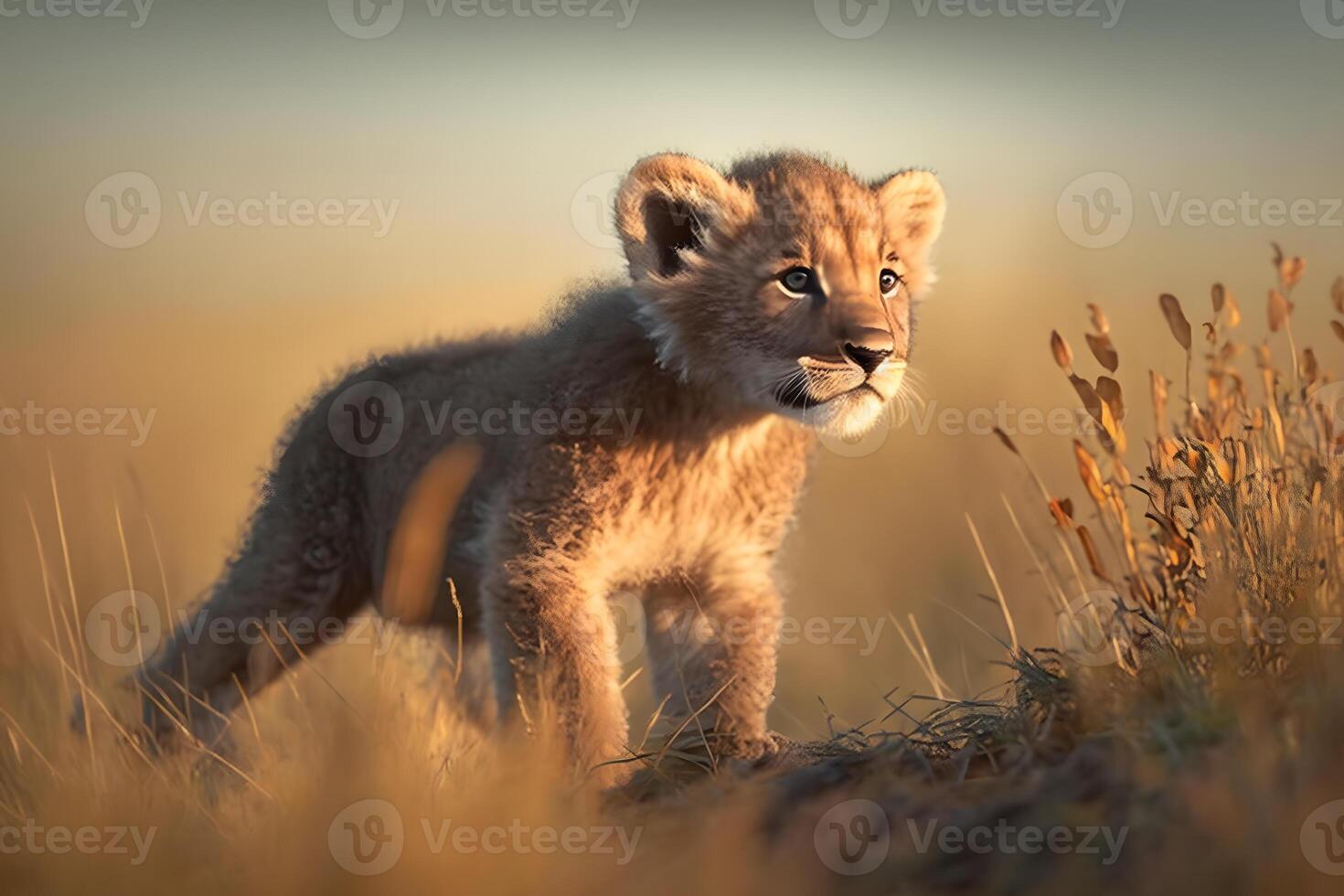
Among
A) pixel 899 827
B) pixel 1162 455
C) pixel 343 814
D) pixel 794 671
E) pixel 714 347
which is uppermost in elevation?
pixel 714 347

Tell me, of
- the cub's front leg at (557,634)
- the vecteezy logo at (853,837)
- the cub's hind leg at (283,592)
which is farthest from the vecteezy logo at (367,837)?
the cub's hind leg at (283,592)

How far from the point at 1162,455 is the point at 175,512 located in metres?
10.9

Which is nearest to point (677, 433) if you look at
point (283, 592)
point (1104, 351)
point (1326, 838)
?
point (1104, 351)

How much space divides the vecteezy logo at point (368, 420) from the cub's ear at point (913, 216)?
2692 mm

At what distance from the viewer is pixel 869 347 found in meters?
5.37

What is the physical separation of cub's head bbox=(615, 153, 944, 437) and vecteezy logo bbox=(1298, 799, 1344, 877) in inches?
99.2

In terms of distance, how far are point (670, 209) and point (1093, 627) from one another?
8.44 feet

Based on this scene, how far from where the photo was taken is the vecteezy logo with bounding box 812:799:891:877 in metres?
3.65

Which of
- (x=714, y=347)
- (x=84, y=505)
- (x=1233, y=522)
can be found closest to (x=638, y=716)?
(x=84, y=505)

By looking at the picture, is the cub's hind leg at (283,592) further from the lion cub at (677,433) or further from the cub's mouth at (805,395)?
the cub's mouth at (805,395)

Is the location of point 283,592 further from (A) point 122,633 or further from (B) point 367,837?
(B) point 367,837

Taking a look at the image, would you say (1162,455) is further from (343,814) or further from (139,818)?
(139,818)

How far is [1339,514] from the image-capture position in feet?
15.6

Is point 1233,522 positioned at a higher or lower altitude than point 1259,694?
higher
